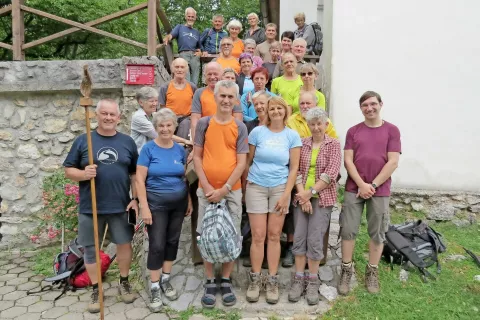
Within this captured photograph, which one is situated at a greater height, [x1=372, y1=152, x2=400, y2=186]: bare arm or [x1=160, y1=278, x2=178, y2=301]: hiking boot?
[x1=372, y1=152, x2=400, y2=186]: bare arm

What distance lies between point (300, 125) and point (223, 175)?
976mm

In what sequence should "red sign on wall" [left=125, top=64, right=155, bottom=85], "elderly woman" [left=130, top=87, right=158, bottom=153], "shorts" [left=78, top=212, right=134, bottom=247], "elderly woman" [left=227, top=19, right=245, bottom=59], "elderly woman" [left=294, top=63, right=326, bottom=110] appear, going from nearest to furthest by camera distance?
1. "shorts" [left=78, top=212, right=134, bottom=247]
2. "elderly woman" [left=130, top=87, right=158, bottom=153]
3. "elderly woman" [left=294, top=63, right=326, bottom=110]
4. "red sign on wall" [left=125, top=64, right=155, bottom=85]
5. "elderly woman" [left=227, top=19, right=245, bottom=59]

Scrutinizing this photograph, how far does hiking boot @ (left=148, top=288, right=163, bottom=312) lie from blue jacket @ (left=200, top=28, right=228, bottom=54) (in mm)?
4576

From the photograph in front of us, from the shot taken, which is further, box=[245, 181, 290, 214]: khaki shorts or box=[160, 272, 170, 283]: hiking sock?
box=[160, 272, 170, 283]: hiking sock

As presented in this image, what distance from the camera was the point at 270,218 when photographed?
3051mm

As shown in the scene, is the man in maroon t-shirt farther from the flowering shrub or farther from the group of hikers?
the flowering shrub

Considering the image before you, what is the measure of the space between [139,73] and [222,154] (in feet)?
7.57

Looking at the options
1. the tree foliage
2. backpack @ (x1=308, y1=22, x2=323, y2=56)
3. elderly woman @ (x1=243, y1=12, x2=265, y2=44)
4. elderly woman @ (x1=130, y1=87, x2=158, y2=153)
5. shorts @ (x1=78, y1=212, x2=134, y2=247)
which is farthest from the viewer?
the tree foliage

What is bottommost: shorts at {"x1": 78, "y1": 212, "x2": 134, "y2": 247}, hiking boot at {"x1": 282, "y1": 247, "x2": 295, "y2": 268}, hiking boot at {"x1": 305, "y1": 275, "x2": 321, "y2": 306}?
hiking boot at {"x1": 305, "y1": 275, "x2": 321, "y2": 306}

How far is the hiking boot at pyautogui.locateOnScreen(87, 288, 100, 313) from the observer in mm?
3142

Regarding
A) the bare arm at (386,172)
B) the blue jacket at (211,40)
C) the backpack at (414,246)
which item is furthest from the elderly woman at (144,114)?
the blue jacket at (211,40)

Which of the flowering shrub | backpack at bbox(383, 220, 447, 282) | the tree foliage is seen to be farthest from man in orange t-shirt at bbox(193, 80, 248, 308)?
the tree foliage

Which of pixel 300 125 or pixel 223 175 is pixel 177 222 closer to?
pixel 223 175

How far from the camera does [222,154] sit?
296cm
